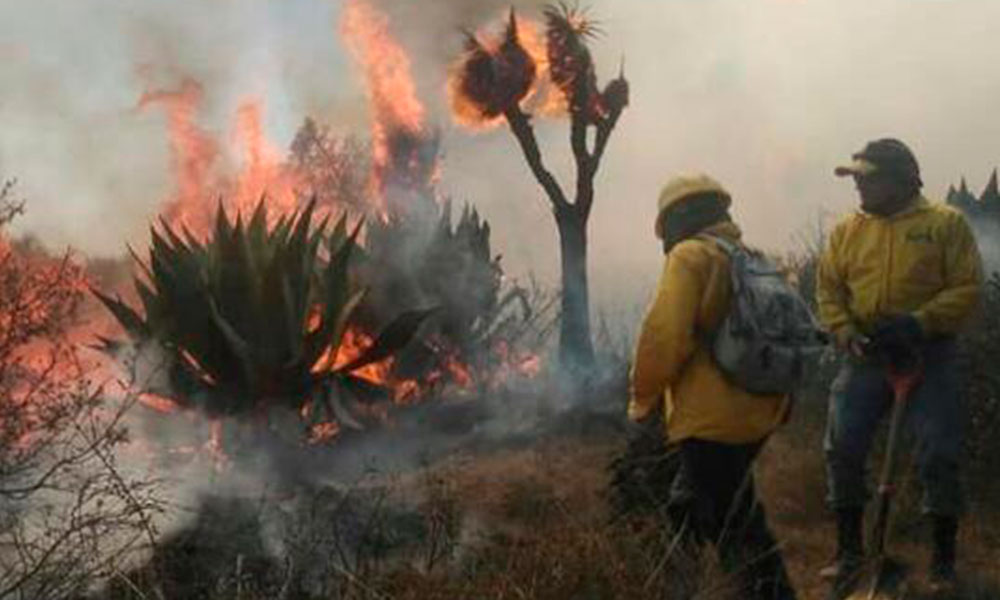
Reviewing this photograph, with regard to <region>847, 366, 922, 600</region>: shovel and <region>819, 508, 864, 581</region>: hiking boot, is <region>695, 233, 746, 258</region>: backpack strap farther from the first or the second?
<region>819, 508, 864, 581</region>: hiking boot

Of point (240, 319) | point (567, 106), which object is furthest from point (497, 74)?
point (240, 319)

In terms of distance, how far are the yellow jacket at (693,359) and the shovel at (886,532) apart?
0.67m

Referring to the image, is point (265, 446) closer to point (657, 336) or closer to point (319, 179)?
point (657, 336)

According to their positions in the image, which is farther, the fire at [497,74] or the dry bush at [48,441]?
the fire at [497,74]

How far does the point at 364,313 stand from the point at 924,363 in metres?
5.38

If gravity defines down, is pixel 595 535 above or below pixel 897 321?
below

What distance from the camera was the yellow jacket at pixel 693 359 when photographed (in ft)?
14.0

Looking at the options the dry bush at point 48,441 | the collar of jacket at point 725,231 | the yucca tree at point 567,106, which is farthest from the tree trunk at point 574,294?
the collar of jacket at point 725,231

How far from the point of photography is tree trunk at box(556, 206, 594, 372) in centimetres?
1359

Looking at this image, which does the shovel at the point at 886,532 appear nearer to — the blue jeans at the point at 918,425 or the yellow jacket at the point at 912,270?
the blue jeans at the point at 918,425

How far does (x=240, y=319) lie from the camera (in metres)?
8.49

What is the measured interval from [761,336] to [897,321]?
0.85 meters

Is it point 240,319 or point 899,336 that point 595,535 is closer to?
point 899,336

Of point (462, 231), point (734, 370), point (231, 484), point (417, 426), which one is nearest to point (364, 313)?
point (417, 426)
